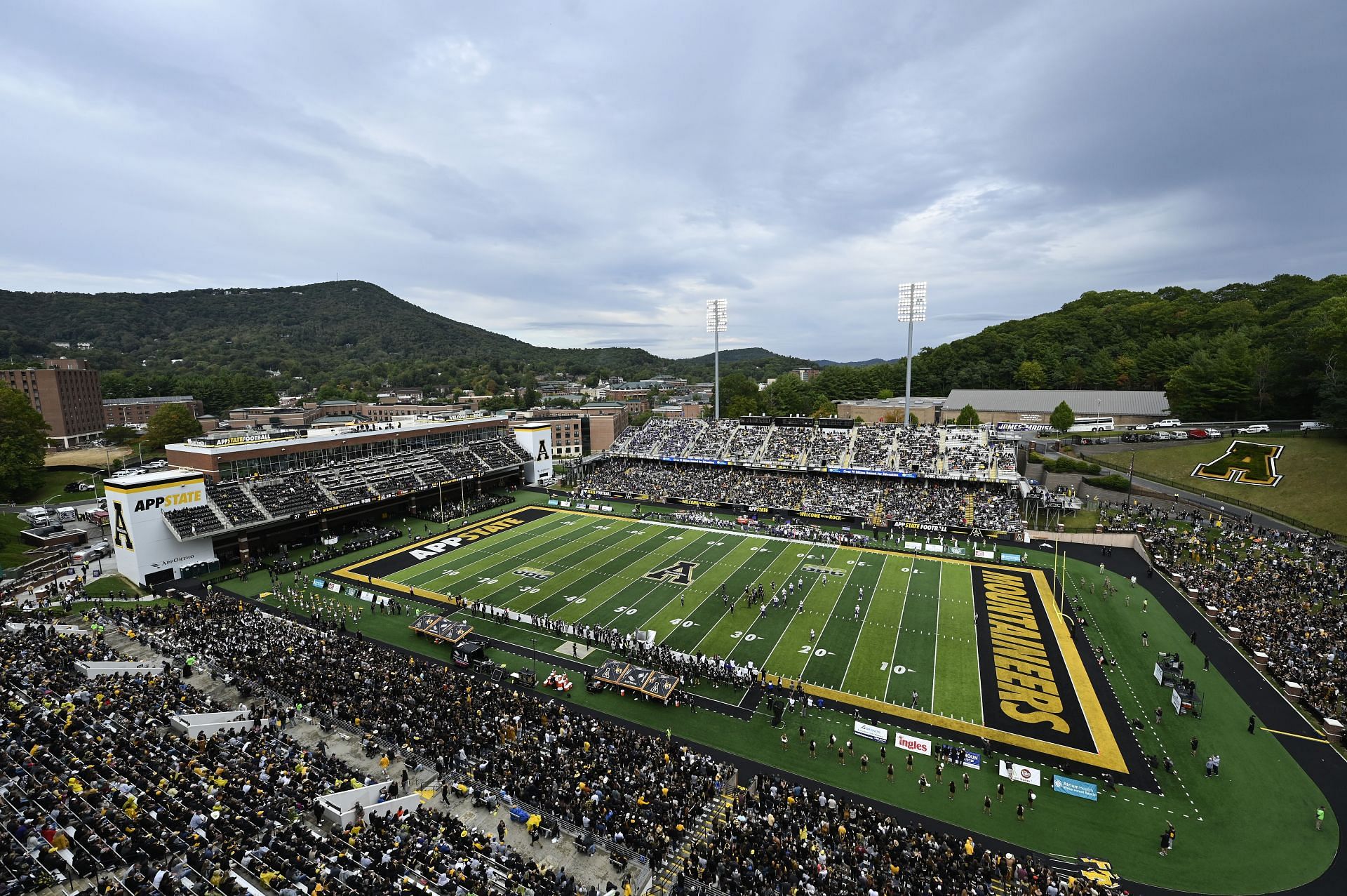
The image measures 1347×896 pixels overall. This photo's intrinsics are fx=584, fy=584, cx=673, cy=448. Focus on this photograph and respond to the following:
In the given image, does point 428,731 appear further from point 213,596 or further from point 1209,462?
point 1209,462

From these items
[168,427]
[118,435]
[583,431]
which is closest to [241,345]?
[118,435]

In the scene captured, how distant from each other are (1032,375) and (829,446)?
46322 mm

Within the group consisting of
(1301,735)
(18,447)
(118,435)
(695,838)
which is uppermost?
(18,447)

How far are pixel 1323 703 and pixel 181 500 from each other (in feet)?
182

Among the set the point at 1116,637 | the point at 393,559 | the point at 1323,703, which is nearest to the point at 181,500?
the point at 393,559

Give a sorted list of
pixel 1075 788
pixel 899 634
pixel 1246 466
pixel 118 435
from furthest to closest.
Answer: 1. pixel 118 435
2. pixel 1246 466
3. pixel 899 634
4. pixel 1075 788

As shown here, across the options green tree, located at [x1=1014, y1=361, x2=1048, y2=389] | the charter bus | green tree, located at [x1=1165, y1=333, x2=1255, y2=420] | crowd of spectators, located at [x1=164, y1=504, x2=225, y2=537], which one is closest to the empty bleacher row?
the charter bus

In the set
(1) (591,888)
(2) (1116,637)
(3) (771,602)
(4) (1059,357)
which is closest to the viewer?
(1) (591,888)

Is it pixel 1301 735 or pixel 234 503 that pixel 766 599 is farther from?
pixel 234 503

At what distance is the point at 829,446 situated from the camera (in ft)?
185

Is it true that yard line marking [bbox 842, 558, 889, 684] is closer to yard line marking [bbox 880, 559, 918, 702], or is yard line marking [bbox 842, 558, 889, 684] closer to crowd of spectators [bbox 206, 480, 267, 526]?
yard line marking [bbox 880, 559, 918, 702]

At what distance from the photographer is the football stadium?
13555 millimetres

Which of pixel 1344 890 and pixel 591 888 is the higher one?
pixel 591 888

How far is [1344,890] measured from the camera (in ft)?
45.6
